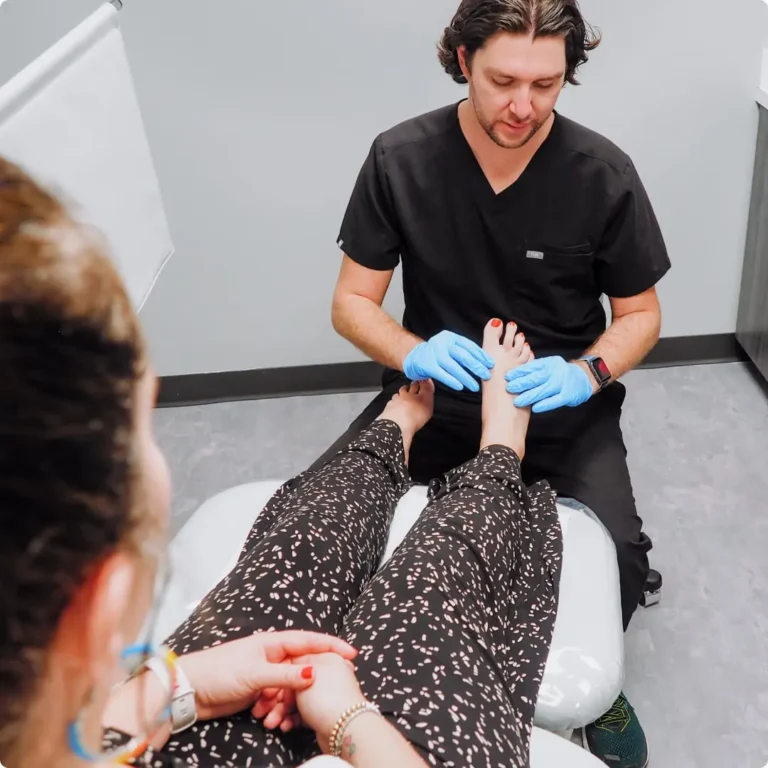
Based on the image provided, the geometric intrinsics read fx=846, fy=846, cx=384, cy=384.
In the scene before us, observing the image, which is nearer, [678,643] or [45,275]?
[45,275]

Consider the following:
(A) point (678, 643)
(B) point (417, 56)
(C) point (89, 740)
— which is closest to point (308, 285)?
(B) point (417, 56)

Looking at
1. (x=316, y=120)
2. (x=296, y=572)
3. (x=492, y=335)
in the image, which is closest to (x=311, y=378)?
(x=316, y=120)

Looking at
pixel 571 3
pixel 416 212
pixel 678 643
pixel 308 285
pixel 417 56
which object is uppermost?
pixel 571 3

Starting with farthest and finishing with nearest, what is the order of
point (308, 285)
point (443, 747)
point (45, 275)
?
point (308, 285) → point (443, 747) → point (45, 275)

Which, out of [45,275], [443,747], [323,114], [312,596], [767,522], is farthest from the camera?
[323,114]

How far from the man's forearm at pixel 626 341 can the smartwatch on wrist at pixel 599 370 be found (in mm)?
16

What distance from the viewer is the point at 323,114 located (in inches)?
74.6

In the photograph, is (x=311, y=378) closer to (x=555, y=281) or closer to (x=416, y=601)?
(x=555, y=281)

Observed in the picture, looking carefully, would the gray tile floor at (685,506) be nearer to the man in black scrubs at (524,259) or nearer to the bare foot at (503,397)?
the man in black scrubs at (524,259)

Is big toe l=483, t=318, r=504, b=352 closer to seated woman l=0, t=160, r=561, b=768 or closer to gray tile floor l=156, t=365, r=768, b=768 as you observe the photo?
seated woman l=0, t=160, r=561, b=768

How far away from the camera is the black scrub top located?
1.38 m

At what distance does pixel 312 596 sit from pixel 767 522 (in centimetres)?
119

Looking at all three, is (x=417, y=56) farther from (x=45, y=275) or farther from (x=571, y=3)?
(x=45, y=275)

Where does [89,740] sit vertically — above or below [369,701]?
above
